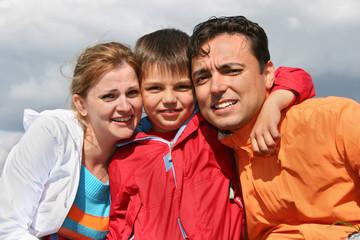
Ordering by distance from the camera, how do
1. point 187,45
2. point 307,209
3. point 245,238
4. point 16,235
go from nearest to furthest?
point 307,209, point 16,235, point 245,238, point 187,45

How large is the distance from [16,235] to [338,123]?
9.99ft

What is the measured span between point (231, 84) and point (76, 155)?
1.77 m

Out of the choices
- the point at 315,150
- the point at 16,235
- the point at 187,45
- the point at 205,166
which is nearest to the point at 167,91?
the point at 187,45

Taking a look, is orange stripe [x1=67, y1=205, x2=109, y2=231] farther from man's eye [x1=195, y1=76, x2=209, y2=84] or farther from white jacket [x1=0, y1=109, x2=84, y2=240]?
man's eye [x1=195, y1=76, x2=209, y2=84]

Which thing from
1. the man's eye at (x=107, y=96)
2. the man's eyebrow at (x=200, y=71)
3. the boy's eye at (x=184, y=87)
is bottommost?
the man's eye at (x=107, y=96)

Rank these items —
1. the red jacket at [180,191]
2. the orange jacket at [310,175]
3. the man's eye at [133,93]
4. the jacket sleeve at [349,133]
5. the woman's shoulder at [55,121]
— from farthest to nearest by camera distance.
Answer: the man's eye at [133,93] → the woman's shoulder at [55,121] → the red jacket at [180,191] → the orange jacket at [310,175] → the jacket sleeve at [349,133]

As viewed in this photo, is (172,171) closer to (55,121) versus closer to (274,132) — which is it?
(274,132)

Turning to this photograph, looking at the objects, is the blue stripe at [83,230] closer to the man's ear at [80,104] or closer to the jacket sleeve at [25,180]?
the jacket sleeve at [25,180]

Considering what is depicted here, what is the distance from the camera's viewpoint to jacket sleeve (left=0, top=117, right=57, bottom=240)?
350 cm

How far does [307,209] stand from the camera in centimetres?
311

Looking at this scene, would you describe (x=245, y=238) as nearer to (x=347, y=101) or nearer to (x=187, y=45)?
(x=347, y=101)

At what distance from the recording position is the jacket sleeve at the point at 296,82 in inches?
131

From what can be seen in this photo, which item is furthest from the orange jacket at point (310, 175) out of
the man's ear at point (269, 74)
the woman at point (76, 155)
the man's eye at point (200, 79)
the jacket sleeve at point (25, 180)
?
the jacket sleeve at point (25, 180)

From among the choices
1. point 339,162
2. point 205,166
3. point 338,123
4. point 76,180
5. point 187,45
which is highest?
point 187,45
